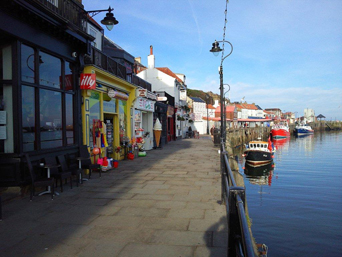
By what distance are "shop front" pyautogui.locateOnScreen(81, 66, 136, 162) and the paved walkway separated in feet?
9.81

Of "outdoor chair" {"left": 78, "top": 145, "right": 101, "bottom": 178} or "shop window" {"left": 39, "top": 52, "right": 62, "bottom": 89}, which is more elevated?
"shop window" {"left": 39, "top": 52, "right": 62, "bottom": 89}

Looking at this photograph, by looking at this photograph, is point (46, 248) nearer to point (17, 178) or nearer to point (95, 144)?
point (17, 178)

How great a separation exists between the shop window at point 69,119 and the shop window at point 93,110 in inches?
58.5

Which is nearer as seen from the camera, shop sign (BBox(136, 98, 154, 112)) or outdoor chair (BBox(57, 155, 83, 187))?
outdoor chair (BBox(57, 155, 83, 187))

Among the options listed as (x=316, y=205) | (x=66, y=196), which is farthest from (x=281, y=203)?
(x=66, y=196)

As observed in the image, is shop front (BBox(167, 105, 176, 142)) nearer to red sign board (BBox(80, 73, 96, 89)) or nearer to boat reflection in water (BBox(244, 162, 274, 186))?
boat reflection in water (BBox(244, 162, 274, 186))

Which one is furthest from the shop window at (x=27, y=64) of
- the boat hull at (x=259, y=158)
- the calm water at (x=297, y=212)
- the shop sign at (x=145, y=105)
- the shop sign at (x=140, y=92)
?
the boat hull at (x=259, y=158)

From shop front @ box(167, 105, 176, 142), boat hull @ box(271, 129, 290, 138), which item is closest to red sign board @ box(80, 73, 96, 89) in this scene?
shop front @ box(167, 105, 176, 142)

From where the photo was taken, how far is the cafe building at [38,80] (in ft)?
22.5

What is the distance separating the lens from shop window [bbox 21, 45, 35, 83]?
23.7 ft

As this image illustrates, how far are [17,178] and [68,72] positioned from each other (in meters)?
4.03

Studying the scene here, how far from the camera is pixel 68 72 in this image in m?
9.45

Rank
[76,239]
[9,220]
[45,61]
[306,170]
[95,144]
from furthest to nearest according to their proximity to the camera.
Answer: [306,170]
[95,144]
[45,61]
[9,220]
[76,239]

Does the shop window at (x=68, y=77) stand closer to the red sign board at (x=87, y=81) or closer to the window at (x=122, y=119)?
the red sign board at (x=87, y=81)
